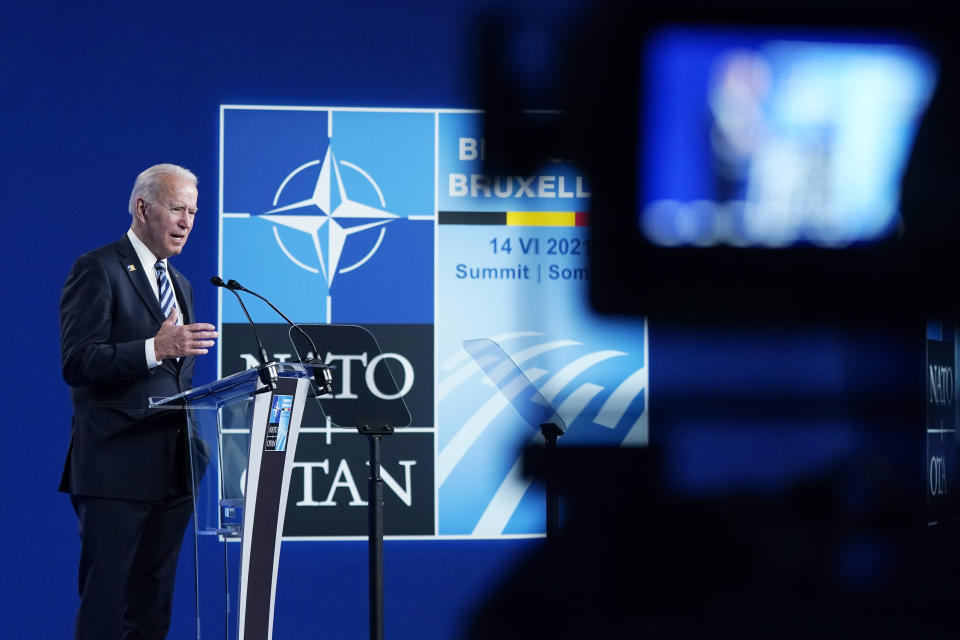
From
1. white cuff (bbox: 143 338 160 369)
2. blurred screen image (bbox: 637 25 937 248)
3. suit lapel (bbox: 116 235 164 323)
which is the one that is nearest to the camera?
blurred screen image (bbox: 637 25 937 248)

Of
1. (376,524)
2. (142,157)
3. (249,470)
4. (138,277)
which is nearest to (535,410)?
(249,470)

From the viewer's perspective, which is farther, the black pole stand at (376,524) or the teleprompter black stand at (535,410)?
the black pole stand at (376,524)

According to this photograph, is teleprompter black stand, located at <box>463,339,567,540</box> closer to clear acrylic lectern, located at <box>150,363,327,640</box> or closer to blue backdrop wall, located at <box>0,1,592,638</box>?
clear acrylic lectern, located at <box>150,363,327,640</box>

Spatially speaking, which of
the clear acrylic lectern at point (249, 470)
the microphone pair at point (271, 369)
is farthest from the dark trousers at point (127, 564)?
the microphone pair at point (271, 369)

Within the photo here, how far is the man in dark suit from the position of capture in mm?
2375

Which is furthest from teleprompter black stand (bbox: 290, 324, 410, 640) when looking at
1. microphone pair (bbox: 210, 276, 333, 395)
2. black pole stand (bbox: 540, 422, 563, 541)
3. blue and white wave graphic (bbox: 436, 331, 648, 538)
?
black pole stand (bbox: 540, 422, 563, 541)

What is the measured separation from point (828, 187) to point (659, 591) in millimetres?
217

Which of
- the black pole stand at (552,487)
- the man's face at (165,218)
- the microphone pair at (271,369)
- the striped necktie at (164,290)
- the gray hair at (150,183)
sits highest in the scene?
the gray hair at (150,183)

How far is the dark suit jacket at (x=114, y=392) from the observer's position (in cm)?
238

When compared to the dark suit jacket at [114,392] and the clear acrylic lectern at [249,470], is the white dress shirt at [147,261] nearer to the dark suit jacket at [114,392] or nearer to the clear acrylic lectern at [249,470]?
the dark suit jacket at [114,392]

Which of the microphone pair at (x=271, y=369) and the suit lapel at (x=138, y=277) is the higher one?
the suit lapel at (x=138, y=277)

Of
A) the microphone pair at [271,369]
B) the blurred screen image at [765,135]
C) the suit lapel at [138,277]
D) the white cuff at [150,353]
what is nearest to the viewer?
the blurred screen image at [765,135]

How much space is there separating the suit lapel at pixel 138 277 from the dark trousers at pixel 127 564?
0.49m

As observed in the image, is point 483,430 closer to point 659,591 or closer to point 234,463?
point 234,463
